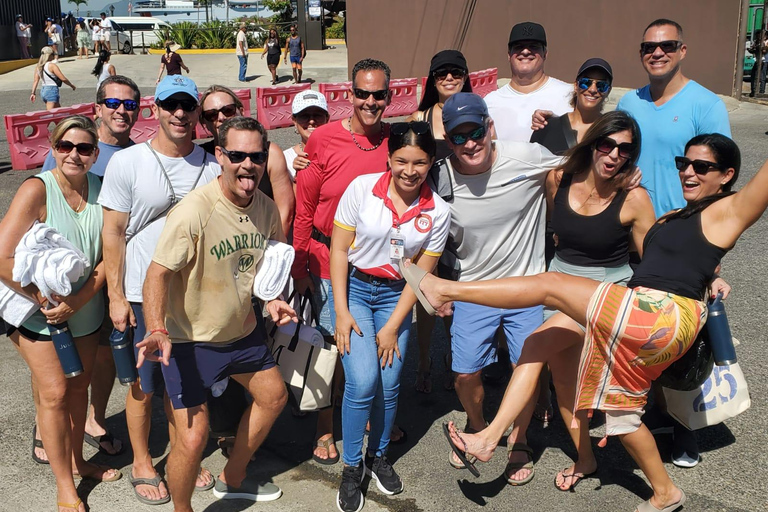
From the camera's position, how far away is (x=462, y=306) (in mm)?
4090

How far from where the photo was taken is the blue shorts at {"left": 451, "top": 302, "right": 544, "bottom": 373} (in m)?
3.96

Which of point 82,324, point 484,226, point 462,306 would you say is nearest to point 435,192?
point 484,226

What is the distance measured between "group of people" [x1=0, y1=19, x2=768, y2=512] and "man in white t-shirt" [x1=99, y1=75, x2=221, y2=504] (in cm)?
1

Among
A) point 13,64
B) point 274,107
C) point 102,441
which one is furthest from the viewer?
point 13,64

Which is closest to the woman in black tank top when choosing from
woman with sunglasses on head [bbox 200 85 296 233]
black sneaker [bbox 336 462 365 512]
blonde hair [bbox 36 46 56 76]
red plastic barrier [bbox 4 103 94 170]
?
black sneaker [bbox 336 462 365 512]

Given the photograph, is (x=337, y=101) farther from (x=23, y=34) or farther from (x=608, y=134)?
(x=23, y=34)

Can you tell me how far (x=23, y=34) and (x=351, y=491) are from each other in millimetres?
32860

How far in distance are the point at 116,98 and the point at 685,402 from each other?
363 centimetres

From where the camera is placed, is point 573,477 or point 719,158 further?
point 573,477

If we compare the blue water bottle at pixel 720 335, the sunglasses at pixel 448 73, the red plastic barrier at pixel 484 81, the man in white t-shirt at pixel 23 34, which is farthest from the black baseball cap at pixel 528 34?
the man in white t-shirt at pixel 23 34

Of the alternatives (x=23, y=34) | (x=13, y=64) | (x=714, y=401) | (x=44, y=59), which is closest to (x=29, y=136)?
(x=44, y=59)

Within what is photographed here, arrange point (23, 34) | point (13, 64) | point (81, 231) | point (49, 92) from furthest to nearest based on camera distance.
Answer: point (23, 34) → point (13, 64) → point (49, 92) → point (81, 231)

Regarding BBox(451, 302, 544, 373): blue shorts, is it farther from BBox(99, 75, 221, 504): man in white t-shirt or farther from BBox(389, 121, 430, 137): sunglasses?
BBox(99, 75, 221, 504): man in white t-shirt

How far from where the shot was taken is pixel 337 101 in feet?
52.0
